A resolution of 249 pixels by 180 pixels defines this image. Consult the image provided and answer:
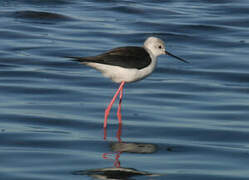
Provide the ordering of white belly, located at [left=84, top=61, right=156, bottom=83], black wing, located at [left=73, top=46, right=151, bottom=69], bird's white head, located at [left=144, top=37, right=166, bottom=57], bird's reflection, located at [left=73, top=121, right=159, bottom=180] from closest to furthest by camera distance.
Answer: bird's reflection, located at [left=73, top=121, right=159, bottom=180] → black wing, located at [left=73, top=46, right=151, bottom=69] → white belly, located at [left=84, top=61, right=156, bottom=83] → bird's white head, located at [left=144, top=37, right=166, bottom=57]

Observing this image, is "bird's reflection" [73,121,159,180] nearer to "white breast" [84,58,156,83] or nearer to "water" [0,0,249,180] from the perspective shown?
"water" [0,0,249,180]

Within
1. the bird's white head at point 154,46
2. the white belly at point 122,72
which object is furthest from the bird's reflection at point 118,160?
the bird's white head at point 154,46

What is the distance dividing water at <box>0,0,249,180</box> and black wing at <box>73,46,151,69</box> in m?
0.88


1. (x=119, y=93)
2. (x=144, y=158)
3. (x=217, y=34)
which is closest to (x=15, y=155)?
(x=144, y=158)

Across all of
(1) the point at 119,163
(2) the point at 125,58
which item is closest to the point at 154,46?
(2) the point at 125,58

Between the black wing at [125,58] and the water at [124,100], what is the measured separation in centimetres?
88

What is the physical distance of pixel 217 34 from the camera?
68.3 ft

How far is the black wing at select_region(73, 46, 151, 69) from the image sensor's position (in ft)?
39.1

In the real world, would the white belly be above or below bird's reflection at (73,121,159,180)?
above

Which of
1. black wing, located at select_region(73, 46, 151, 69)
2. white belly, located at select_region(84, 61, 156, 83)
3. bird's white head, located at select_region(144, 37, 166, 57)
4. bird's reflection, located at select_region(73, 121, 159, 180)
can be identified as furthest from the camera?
bird's white head, located at select_region(144, 37, 166, 57)

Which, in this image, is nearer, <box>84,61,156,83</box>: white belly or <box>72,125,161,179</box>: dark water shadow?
<box>72,125,161,179</box>: dark water shadow

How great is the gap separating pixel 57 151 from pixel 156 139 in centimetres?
159

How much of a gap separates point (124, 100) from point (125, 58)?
5.52 feet

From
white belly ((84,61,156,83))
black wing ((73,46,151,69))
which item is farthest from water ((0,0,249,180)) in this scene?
black wing ((73,46,151,69))
